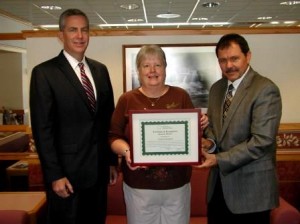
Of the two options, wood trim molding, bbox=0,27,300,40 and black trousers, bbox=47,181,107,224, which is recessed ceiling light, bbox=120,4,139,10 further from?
black trousers, bbox=47,181,107,224

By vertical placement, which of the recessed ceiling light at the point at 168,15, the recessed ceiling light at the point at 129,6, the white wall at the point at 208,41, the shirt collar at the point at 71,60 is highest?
the recessed ceiling light at the point at 168,15

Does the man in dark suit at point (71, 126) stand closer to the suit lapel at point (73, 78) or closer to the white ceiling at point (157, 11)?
the suit lapel at point (73, 78)

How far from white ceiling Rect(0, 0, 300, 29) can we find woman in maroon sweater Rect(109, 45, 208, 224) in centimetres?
551

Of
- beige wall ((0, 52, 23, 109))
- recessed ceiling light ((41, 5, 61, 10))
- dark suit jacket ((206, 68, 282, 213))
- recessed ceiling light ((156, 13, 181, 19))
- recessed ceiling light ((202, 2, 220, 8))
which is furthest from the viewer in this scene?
recessed ceiling light ((156, 13, 181, 19))

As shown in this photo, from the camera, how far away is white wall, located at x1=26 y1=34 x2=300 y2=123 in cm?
352

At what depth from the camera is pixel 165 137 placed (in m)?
1.70

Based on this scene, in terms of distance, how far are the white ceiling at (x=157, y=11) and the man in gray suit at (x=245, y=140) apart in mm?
5503

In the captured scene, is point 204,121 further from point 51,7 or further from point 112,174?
point 51,7

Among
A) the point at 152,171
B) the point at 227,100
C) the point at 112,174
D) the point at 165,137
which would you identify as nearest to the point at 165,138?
the point at 165,137

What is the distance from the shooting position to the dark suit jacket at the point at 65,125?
173 centimetres

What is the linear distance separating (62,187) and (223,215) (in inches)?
32.6

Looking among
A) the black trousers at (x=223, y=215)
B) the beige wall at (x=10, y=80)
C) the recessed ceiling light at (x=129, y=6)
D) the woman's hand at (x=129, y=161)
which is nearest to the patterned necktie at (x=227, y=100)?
the black trousers at (x=223, y=215)

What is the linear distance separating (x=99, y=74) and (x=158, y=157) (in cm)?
60

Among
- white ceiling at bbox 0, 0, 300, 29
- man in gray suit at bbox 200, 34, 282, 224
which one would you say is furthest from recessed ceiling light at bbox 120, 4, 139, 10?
man in gray suit at bbox 200, 34, 282, 224
